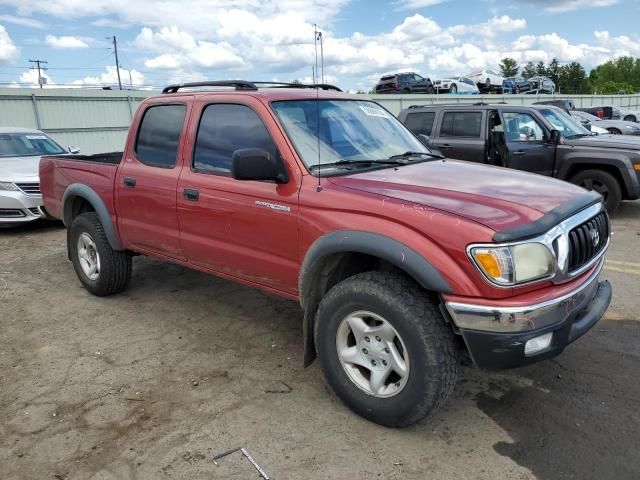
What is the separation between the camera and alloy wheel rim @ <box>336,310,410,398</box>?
279 centimetres

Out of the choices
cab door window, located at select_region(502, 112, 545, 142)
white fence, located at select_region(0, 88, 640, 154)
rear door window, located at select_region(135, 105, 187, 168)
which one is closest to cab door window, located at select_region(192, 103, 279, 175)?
rear door window, located at select_region(135, 105, 187, 168)

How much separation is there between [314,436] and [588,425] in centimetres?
150

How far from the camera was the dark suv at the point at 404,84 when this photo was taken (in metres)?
30.1

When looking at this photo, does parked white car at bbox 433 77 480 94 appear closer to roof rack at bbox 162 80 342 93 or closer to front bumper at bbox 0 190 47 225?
front bumper at bbox 0 190 47 225

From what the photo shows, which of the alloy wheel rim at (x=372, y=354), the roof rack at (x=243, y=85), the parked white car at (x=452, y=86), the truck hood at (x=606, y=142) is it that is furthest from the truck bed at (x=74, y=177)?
the parked white car at (x=452, y=86)

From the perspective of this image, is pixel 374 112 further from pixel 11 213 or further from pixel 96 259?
pixel 11 213

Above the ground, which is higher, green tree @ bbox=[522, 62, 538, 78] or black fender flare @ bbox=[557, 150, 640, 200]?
green tree @ bbox=[522, 62, 538, 78]

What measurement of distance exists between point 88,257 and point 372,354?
3461 mm

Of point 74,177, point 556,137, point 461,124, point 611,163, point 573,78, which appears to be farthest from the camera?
point 573,78

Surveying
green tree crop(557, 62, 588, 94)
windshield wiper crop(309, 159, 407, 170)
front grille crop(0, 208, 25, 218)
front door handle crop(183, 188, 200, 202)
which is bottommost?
front grille crop(0, 208, 25, 218)

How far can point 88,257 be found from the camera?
5188mm

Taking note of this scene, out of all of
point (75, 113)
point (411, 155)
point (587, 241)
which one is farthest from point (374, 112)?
point (75, 113)

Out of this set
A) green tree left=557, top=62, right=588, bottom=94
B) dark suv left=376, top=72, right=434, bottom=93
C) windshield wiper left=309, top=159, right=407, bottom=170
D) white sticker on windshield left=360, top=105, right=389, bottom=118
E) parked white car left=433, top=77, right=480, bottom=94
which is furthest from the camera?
green tree left=557, top=62, right=588, bottom=94

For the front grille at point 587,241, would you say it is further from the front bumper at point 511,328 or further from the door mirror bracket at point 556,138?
the door mirror bracket at point 556,138
